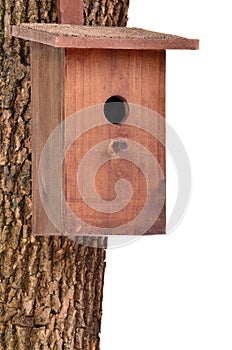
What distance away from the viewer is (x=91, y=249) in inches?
158

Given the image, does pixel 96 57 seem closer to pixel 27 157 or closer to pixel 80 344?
pixel 27 157

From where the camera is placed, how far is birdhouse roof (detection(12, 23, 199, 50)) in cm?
338

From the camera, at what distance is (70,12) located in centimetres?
379

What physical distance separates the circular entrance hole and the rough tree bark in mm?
357

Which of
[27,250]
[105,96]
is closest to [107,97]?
[105,96]

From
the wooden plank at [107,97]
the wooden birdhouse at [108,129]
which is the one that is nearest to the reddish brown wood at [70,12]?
the wooden birdhouse at [108,129]

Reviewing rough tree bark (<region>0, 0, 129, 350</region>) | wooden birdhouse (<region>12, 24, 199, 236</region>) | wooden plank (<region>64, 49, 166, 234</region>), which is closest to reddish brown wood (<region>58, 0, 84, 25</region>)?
rough tree bark (<region>0, 0, 129, 350</region>)

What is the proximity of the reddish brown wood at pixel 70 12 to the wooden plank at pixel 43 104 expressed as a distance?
0.45ft

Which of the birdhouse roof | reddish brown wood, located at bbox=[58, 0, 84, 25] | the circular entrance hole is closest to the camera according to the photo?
the birdhouse roof

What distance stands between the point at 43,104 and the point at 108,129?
287 millimetres

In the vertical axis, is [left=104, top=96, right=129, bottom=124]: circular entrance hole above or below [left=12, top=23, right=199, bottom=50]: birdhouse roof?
below

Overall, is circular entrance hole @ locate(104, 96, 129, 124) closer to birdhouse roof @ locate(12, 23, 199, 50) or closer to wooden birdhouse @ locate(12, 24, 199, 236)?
wooden birdhouse @ locate(12, 24, 199, 236)

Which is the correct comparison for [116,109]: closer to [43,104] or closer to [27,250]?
[43,104]

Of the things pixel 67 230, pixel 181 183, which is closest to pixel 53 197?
pixel 67 230
